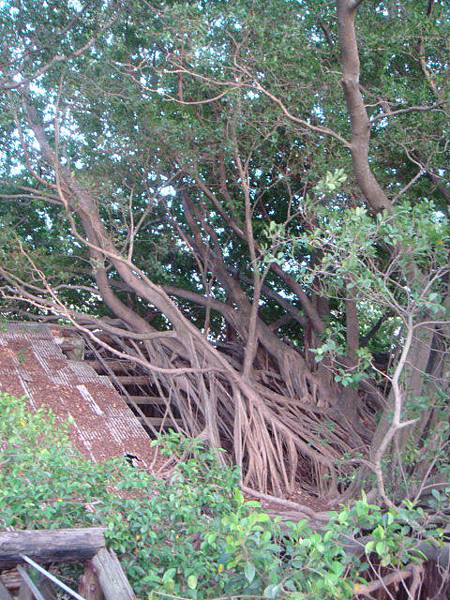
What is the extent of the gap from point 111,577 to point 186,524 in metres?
0.66

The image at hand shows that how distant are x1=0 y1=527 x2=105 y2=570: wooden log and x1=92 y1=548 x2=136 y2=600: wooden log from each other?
0.13 ft

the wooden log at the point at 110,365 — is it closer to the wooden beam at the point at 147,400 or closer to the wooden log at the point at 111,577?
the wooden beam at the point at 147,400

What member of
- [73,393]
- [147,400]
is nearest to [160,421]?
[147,400]

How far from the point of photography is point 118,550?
2.83 meters

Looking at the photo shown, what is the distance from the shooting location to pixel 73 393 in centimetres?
636

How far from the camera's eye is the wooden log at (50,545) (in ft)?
7.71

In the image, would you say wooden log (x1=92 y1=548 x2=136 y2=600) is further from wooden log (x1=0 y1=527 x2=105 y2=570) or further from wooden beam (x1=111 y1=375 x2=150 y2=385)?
wooden beam (x1=111 y1=375 x2=150 y2=385)

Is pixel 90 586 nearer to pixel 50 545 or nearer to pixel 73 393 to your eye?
pixel 50 545

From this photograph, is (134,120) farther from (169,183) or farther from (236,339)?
(236,339)

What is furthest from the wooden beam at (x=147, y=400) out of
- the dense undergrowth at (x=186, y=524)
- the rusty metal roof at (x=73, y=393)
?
the dense undergrowth at (x=186, y=524)

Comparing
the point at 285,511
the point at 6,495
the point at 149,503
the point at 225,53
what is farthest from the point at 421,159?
the point at 6,495

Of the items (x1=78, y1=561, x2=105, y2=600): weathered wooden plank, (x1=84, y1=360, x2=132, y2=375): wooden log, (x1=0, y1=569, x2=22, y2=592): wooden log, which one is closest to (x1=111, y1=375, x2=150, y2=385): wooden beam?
(x1=84, y1=360, x2=132, y2=375): wooden log

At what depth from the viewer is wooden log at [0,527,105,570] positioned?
235 centimetres

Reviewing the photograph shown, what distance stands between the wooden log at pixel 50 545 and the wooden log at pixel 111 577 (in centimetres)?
4
